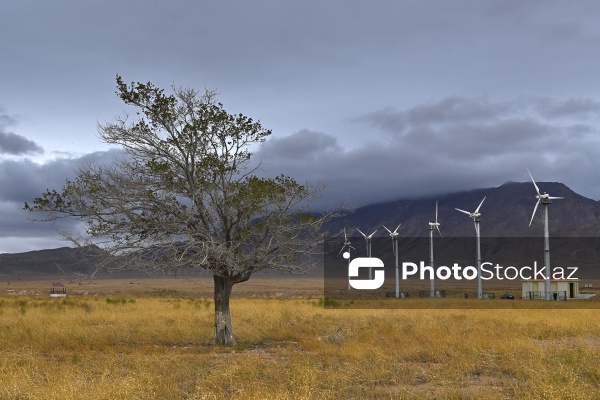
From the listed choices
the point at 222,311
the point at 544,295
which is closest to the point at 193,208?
the point at 222,311

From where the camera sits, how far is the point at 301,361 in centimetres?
1878

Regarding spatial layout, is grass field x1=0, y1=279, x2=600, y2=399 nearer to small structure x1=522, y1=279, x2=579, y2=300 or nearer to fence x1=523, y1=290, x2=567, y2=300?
fence x1=523, y1=290, x2=567, y2=300

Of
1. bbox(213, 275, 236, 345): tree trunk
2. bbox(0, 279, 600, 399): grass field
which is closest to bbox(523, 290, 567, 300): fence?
bbox(0, 279, 600, 399): grass field

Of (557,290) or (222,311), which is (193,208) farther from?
(557,290)

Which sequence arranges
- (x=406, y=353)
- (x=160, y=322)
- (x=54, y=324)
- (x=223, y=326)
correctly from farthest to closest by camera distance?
(x=160, y=322) → (x=54, y=324) → (x=223, y=326) → (x=406, y=353)

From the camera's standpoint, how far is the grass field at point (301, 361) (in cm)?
1416

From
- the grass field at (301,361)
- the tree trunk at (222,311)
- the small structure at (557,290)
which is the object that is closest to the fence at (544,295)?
the small structure at (557,290)

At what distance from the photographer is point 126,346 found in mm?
23969

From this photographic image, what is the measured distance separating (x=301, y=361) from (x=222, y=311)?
7062 mm

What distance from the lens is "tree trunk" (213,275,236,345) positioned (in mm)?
24828

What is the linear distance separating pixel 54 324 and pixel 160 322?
516cm

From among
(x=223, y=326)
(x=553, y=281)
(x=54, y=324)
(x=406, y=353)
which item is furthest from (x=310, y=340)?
(x=553, y=281)

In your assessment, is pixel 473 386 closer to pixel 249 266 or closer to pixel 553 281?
pixel 249 266

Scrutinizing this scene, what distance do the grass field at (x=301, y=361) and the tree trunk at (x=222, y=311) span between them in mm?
666
